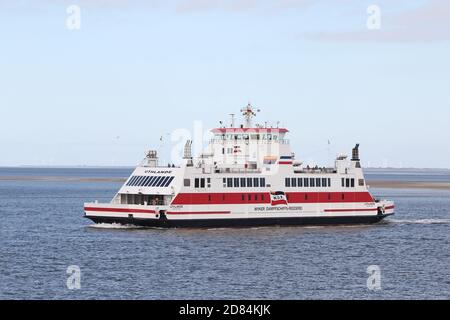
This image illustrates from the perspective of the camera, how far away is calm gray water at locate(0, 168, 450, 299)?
4519 centimetres

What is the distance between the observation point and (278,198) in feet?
234

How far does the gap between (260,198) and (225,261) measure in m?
15.9

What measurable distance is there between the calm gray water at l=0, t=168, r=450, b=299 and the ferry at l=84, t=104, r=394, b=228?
47.7 inches

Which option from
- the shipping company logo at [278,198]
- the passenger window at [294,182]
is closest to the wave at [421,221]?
the passenger window at [294,182]

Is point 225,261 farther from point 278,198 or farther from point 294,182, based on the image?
point 294,182

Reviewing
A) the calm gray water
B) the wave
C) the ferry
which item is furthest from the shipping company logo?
the wave

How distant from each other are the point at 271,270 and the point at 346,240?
15766 mm

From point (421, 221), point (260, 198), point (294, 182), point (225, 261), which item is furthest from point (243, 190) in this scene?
point (421, 221)

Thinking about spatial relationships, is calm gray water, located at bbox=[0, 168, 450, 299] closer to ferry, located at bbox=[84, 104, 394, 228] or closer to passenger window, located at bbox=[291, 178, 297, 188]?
ferry, located at bbox=[84, 104, 394, 228]

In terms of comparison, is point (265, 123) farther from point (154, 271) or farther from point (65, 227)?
point (154, 271)

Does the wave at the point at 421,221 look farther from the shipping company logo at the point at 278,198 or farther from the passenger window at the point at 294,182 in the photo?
the shipping company logo at the point at 278,198

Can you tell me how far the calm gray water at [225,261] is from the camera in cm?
4519

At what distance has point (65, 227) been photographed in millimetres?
76812
